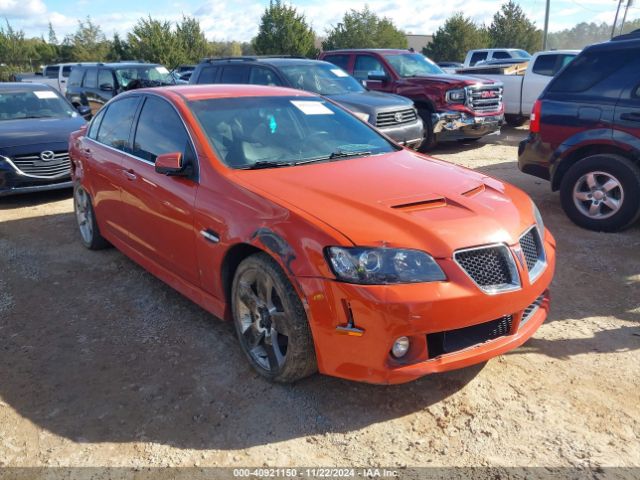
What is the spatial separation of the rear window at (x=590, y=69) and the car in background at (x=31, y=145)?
6.51 metres

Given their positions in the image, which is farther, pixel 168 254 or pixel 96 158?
pixel 96 158

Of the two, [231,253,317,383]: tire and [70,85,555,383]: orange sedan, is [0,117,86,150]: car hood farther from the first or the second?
[231,253,317,383]: tire

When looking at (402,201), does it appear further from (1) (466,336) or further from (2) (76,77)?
(2) (76,77)

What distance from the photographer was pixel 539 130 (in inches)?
239

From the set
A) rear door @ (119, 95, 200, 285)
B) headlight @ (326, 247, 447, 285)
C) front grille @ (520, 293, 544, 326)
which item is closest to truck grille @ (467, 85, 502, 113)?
rear door @ (119, 95, 200, 285)

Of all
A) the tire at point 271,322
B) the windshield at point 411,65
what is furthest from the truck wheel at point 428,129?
the tire at point 271,322

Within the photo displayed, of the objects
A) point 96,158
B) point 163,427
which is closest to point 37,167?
point 96,158

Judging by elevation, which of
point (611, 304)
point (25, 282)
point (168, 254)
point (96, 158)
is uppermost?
point (96, 158)

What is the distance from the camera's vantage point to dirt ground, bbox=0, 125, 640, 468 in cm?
263

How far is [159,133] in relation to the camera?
407 centimetres

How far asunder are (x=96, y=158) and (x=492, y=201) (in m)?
3.60

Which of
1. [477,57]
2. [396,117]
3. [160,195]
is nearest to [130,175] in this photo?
[160,195]

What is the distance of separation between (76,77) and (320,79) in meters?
8.10

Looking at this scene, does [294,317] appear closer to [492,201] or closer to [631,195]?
[492,201]
